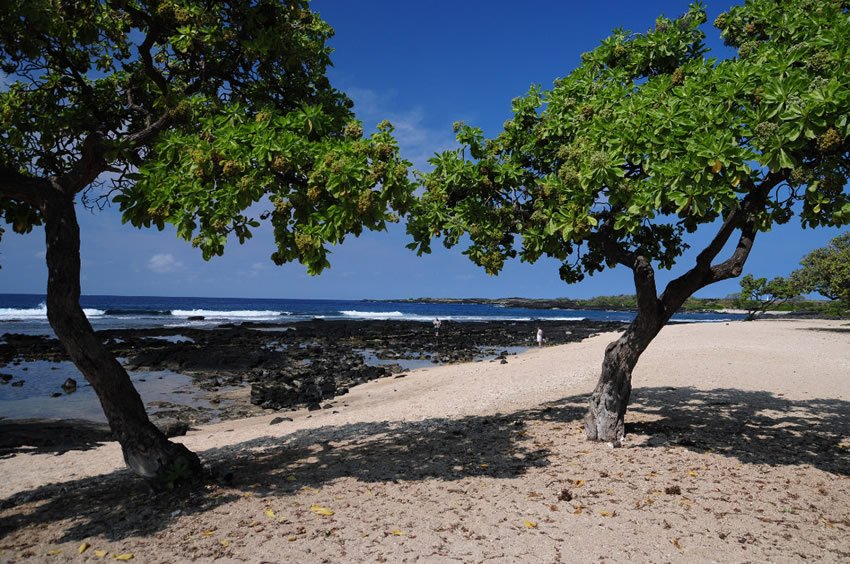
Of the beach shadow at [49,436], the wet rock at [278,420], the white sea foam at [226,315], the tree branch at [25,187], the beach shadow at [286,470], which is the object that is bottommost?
the beach shadow at [49,436]

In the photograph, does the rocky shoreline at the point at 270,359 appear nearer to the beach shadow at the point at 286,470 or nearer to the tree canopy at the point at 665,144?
the beach shadow at the point at 286,470

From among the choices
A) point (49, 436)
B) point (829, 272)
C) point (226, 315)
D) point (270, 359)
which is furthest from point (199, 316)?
point (829, 272)

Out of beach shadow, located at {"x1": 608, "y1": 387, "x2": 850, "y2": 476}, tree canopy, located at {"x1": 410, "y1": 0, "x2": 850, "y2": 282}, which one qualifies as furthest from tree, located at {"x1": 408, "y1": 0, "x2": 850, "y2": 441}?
beach shadow, located at {"x1": 608, "y1": 387, "x2": 850, "y2": 476}

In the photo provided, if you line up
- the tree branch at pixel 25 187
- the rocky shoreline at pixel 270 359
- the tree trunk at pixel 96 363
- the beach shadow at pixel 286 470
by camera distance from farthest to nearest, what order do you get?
1. the rocky shoreline at pixel 270 359
2. the tree branch at pixel 25 187
3. the tree trunk at pixel 96 363
4. the beach shadow at pixel 286 470

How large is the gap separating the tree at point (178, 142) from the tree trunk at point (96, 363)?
0.02m

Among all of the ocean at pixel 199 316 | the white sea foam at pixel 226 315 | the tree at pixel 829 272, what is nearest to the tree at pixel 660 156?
the tree at pixel 829 272

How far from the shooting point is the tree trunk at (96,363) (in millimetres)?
6754

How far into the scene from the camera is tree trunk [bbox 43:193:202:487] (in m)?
6.75

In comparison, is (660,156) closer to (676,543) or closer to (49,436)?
(676,543)

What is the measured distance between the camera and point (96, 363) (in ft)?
22.9

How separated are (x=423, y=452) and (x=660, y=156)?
5.89m

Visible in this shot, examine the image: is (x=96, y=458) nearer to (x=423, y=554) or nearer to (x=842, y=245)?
(x=423, y=554)

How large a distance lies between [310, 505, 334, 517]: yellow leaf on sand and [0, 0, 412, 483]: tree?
6.54 ft

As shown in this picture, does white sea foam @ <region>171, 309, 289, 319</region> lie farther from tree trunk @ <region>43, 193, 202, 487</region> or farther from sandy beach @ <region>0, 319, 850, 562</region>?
tree trunk @ <region>43, 193, 202, 487</region>
